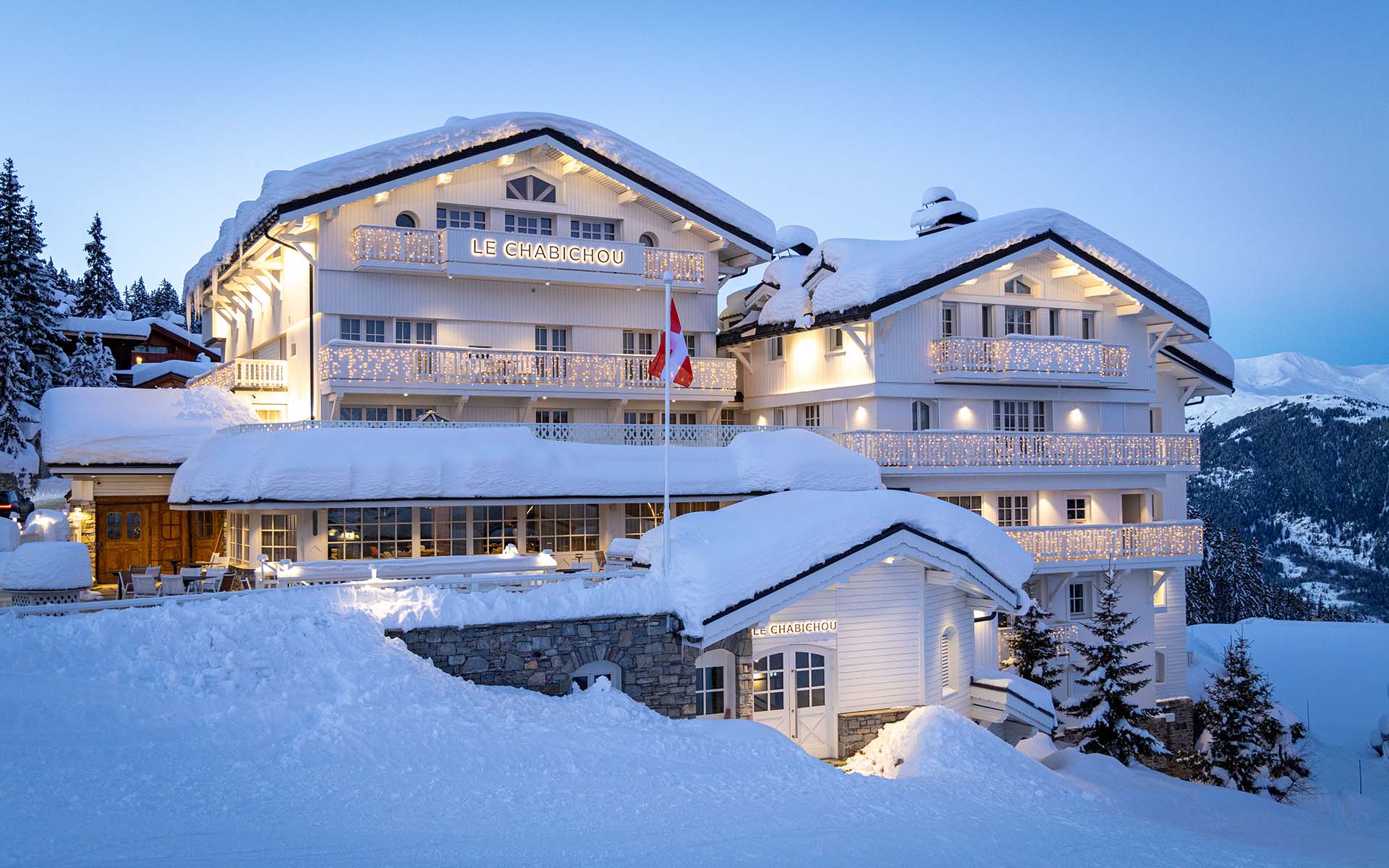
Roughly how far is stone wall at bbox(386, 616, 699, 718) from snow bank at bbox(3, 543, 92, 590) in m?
5.79

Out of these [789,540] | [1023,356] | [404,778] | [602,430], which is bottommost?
[404,778]

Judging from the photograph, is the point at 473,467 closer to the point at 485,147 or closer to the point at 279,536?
the point at 279,536

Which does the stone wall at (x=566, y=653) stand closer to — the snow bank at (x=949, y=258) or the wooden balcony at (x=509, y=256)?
the wooden balcony at (x=509, y=256)

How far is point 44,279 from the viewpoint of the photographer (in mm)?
48094

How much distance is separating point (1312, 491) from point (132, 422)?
144 m

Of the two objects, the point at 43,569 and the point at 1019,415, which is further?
the point at 1019,415

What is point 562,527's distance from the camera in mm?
28609

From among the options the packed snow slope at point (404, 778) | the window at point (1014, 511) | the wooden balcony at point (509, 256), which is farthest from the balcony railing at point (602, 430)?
the packed snow slope at point (404, 778)

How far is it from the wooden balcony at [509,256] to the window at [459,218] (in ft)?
3.99

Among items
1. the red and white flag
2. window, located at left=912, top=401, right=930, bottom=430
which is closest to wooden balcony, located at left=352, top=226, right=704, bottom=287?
window, located at left=912, top=401, right=930, bottom=430

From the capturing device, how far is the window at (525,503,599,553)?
28.2 meters

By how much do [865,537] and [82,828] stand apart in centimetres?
1398

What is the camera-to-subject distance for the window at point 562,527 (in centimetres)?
2817

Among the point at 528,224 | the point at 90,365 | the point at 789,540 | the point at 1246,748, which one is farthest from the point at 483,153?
the point at 90,365
